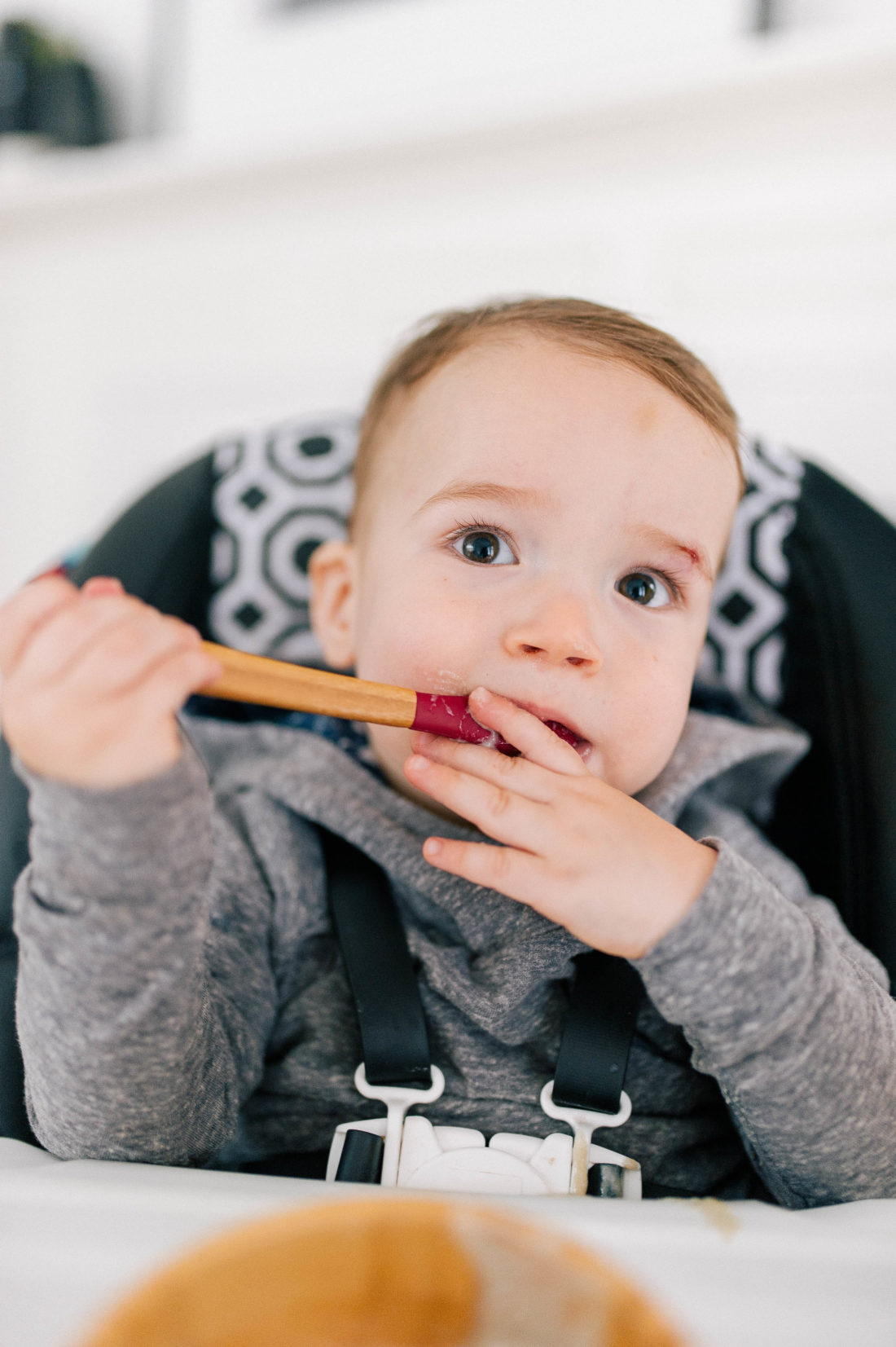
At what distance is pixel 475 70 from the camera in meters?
1.48

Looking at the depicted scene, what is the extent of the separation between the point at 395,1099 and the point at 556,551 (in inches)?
15.3

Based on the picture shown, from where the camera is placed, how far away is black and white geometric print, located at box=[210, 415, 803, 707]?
0.94 metres

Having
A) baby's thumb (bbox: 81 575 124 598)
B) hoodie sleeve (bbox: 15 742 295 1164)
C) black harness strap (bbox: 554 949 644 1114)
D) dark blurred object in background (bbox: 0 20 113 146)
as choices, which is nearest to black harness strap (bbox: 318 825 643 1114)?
black harness strap (bbox: 554 949 644 1114)

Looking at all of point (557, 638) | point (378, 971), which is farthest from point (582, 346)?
point (378, 971)

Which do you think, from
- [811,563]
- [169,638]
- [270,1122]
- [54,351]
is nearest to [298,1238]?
[169,638]

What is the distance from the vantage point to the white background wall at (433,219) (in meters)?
1.36

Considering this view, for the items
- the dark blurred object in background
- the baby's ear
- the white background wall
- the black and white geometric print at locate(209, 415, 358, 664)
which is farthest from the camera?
the dark blurred object in background

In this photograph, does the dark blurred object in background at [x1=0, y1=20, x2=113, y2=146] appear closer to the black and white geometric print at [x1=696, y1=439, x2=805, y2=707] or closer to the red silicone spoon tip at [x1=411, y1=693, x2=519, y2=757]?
the black and white geometric print at [x1=696, y1=439, x2=805, y2=707]

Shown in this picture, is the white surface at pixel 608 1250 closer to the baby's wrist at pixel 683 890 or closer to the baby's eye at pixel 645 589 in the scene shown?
the baby's wrist at pixel 683 890

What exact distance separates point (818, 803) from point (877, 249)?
919 millimetres

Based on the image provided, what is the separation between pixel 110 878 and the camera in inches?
19.0

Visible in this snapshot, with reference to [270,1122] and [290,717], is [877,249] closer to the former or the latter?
[290,717]

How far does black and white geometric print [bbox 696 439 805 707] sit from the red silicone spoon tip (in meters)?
0.38

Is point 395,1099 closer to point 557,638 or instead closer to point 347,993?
point 347,993
